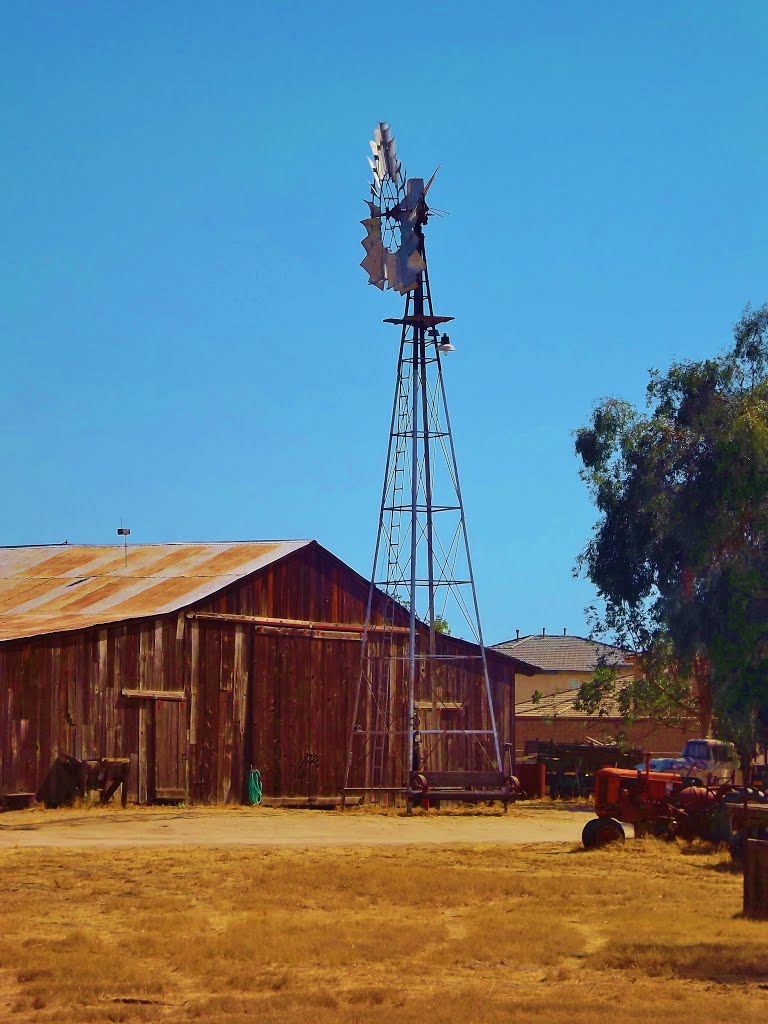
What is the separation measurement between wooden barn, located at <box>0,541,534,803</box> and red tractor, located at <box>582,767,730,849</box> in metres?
12.4

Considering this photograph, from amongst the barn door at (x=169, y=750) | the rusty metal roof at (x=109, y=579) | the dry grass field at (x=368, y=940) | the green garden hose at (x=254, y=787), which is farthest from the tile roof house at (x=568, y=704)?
the dry grass field at (x=368, y=940)

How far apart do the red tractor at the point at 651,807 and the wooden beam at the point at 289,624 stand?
12.5 m

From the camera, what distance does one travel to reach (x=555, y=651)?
98.6 m

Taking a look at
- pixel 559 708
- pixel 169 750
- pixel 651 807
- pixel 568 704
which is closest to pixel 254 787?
pixel 169 750

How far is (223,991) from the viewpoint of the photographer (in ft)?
46.2

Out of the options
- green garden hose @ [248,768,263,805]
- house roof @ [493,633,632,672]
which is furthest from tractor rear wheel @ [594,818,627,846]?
house roof @ [493,633,632,672]

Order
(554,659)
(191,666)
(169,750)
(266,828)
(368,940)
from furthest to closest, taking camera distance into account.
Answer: (554,659) < (191,666) < (169,750) < (266,828) < (368,940)

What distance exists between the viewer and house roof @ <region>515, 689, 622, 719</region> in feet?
222

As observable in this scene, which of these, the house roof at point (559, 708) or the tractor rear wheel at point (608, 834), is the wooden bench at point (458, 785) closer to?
the tractor rear wheel at point (608, 834)

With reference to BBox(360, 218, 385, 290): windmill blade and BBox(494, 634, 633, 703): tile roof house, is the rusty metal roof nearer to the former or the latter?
BBox(360, 218, 385, 290): windmill blade

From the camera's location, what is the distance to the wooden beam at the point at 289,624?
3959 cm

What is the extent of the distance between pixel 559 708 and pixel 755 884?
55.3m

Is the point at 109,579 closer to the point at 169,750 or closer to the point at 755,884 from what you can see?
the point at 169,750

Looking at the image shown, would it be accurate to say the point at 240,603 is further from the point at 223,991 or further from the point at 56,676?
the point at 223,991
